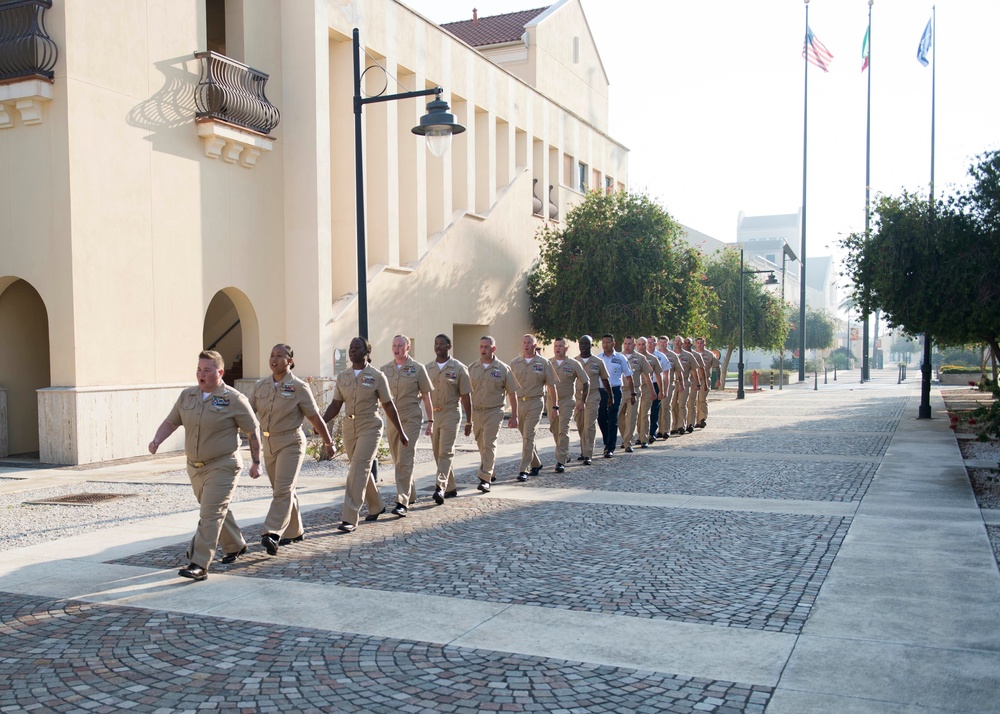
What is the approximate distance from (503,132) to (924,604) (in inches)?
965

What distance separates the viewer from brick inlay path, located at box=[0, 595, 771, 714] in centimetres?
431

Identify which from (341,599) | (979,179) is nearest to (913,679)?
(341,599)

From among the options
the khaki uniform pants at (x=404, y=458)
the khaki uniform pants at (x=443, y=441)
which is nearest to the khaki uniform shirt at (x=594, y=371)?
Answer: the khaki uniform pants at (x=443, y=441)

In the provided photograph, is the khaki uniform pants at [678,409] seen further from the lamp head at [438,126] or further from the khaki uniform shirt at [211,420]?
the khaki uniform shirt at [211,420]

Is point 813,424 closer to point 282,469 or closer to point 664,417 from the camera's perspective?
point 664,417

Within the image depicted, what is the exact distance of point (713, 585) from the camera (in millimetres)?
6414

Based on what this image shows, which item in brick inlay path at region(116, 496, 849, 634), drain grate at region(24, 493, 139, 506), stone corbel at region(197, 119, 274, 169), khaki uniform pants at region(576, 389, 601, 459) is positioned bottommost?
drain grate at region(24, 493, 139, 506)

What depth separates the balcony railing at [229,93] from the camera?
16.6m

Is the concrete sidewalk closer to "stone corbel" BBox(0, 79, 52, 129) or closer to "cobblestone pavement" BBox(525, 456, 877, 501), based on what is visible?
"cobblestone pavement" BBox(525, 456, 877, 501)

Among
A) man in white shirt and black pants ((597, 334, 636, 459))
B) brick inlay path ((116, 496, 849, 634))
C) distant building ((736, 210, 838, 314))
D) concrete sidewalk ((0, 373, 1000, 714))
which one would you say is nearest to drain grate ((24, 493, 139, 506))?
concrete sidewalk ((0, 373, 1000, 714))

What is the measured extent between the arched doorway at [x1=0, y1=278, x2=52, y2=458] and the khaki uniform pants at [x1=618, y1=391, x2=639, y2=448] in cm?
1024

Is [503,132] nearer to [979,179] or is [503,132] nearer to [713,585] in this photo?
[979,179]

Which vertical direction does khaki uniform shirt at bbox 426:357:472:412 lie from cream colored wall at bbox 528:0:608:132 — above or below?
below

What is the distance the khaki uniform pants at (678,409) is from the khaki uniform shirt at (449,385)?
8.63m
